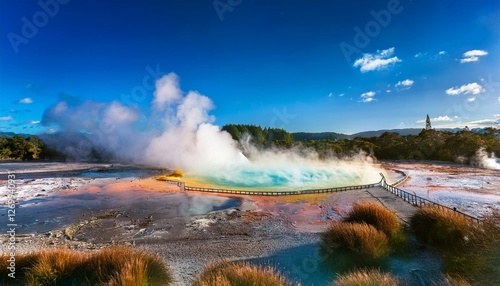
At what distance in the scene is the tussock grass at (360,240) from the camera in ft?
21.7

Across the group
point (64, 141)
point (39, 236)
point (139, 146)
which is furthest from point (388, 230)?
point (64, 141)

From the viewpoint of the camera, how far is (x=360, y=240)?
6.76 meters

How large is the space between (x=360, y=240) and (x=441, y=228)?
2686mm

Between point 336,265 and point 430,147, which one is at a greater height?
point 430,147

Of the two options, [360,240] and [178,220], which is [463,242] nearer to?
[360,240]

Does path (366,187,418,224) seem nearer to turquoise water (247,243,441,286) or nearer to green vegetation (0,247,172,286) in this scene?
turquoise water (247,243,441,286)

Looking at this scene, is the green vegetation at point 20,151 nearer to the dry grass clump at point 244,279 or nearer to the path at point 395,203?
the path at point 395,203

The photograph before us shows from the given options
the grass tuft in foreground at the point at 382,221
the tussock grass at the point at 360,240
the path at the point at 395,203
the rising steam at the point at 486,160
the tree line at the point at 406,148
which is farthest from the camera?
the tree line at the point at 406,148

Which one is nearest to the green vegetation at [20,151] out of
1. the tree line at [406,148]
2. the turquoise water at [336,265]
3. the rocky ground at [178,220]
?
the tree line at [406,148]

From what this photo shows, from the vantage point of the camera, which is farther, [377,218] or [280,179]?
[280,179]

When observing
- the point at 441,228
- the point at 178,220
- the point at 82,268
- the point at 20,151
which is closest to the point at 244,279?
the point at 82,268

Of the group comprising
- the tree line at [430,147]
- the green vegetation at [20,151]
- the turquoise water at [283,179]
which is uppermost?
the green vegetation at [20,151]

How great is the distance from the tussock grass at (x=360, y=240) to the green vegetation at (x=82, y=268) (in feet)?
13.8

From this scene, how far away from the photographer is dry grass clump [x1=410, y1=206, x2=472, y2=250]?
7.04 meters
